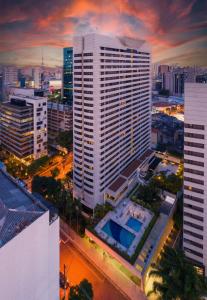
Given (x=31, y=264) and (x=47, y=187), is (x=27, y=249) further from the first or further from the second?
(x=47, y=187)

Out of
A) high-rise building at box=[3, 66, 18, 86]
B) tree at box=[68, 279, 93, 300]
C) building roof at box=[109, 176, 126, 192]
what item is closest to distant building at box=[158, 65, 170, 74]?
high-rise building at box=[3, 66, 18, 86]

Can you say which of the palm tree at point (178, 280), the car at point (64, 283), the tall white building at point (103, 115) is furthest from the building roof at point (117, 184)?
the palm tree at point (178, 280)

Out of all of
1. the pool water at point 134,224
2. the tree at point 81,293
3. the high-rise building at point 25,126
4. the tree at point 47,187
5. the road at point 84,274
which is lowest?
the road at point 84,274

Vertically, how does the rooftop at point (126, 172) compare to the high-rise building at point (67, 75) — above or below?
below

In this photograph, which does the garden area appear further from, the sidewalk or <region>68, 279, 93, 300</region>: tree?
<region>68, 279, 93, 300</region>: tree

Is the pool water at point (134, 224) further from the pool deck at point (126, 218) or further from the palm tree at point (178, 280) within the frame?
the palm tree at point (178, 280)
